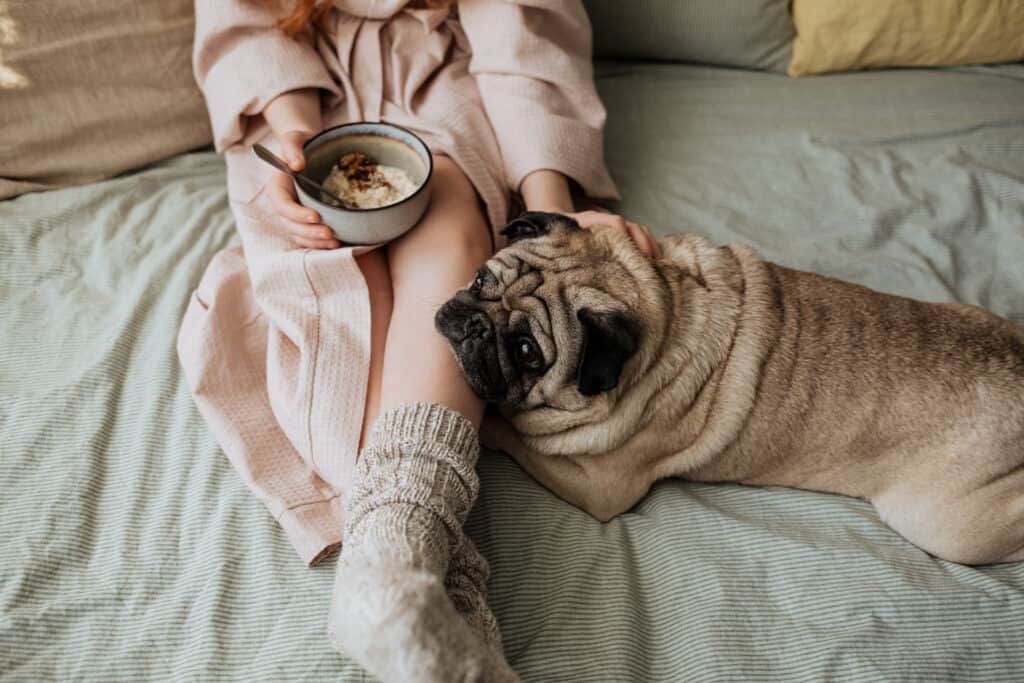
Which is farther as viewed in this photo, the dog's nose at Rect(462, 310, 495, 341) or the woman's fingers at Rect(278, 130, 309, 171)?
the woman's fingers at Rect(278, 130, 309, 171)

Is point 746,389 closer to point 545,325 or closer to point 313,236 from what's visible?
point 545,325

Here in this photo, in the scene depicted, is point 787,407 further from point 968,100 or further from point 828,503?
point 968,100

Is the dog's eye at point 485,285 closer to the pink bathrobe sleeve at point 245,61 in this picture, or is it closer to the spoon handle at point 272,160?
the spoon handle at point 272,160

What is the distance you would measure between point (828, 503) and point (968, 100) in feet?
5.30

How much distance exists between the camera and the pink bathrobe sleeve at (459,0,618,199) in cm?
181

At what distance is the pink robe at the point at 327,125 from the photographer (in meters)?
1.39

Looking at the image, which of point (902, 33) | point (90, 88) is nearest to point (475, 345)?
point (90, 88)

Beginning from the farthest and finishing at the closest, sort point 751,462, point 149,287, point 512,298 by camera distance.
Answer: point 149,287, point 751,462, point 512,298

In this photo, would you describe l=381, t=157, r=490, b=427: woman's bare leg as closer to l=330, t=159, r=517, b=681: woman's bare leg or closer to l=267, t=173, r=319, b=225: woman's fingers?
l=330, t=159, r=517, b=681: woman's bare leg

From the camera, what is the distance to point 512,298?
141 centimetres

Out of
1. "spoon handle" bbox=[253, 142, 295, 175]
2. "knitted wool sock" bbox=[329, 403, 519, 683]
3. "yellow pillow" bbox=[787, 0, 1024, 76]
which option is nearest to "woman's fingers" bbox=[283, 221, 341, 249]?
"spoon handle" bbox=[253, 142, 295, 175]

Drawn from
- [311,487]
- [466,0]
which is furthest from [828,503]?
[466,0]

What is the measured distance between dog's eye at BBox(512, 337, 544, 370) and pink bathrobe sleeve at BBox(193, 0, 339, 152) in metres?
0.91

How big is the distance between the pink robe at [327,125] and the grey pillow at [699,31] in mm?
434
